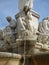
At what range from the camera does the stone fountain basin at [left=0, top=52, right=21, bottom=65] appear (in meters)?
10.3

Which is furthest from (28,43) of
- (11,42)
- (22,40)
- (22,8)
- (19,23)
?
(22,8)

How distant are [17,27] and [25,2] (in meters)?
1.86

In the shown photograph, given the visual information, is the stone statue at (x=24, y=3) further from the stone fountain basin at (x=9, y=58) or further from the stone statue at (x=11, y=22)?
the stone fountain basin at (x=9, y=58)

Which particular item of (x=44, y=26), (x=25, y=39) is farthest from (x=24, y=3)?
(x=25, y=39)

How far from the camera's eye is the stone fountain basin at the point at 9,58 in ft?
33.7

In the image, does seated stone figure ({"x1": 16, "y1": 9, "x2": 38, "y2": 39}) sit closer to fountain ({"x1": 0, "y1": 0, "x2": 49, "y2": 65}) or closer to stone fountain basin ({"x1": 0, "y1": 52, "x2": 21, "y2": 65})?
fountain ({"x1": 0, "y1": 0, "x2": 49, "y2": 65})

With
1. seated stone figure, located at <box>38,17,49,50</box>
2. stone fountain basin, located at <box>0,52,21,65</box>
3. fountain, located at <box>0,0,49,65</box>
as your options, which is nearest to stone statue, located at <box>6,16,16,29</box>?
fountain, located at <box>0,0,49,65</box>

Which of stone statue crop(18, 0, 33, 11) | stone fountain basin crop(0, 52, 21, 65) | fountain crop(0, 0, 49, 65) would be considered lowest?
stone fountain basin crop(0, 52, 21, 65)

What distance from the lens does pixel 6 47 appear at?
1325 cm

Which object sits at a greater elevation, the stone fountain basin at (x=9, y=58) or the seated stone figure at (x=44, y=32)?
the seated stone figure at (x=44, y=32)

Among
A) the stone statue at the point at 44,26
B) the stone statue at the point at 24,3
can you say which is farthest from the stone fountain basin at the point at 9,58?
the stone statue at the point at 24,3

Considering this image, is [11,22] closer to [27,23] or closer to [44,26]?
[27,23]

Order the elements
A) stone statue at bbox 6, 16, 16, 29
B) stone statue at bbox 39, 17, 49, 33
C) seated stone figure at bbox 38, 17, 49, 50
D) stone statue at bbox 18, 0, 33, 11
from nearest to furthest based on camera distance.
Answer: seated stone figure at bbox 38, 17, 49, 50 < stone statue at bbox 39, 17, 49, 33 < stone statue at bbox 6, 16, 16, 29 < stone statue at bbox 18, 0, 33, 11

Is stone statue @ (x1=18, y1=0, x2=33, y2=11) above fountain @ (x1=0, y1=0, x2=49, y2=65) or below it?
above
